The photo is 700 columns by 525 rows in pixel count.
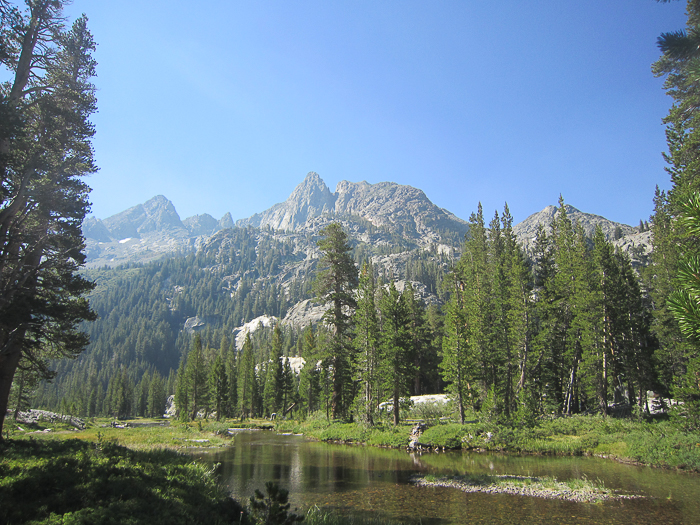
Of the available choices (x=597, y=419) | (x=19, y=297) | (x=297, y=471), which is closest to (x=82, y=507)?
(x=19, y=297)

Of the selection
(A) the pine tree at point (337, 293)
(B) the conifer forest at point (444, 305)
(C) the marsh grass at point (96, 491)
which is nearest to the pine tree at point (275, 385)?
(B) the conifer forest at point (444, 305)

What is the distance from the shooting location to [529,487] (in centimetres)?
1731

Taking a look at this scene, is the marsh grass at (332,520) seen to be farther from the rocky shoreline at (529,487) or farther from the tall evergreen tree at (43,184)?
the tall evergreen tree at (43,184)

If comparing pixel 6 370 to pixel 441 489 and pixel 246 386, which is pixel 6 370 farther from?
pixel 246 386

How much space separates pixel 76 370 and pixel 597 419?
224318mm

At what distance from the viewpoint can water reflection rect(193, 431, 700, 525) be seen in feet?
45.6

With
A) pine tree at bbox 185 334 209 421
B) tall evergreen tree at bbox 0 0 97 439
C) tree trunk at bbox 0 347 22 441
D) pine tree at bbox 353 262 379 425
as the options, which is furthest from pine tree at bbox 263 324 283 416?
tree trunk at bbox 0 347 22 441

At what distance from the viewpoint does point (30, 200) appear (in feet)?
55.2

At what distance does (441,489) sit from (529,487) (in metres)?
4.12

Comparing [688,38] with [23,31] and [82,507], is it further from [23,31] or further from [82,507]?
[23,31]

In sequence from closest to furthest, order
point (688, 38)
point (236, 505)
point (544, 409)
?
point (688, 38) < point (236, 505) < point (544, 409)

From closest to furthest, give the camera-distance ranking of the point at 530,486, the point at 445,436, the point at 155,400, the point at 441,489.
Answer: the point at 530,486
the point at 441,489
the point at 445,436
the point at 155,400

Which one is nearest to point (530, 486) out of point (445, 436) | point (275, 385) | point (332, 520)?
point (332, 520)

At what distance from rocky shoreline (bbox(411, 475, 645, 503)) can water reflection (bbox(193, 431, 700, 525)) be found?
26.8 inches
